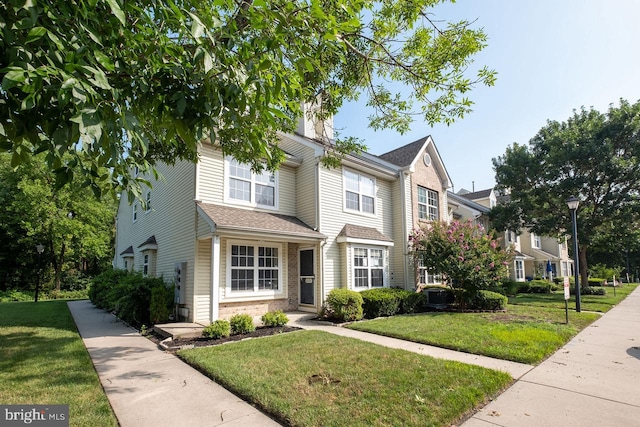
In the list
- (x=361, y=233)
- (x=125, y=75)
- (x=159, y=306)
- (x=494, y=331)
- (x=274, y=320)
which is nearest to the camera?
(x=125, y=75)

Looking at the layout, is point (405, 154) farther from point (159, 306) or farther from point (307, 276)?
point (159, 306)

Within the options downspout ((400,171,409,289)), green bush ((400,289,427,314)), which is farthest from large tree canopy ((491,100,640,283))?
green bush ((400,289,427,314))

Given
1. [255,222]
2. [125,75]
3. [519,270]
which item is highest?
[125,75]

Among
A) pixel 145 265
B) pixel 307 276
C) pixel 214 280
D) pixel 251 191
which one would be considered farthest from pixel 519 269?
pixel 145 265

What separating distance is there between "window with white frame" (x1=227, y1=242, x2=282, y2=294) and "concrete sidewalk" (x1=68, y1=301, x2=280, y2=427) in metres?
3.59

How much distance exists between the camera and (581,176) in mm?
21000

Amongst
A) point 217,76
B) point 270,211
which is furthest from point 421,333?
point 217,76

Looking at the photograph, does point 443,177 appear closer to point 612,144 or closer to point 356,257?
point 356,257

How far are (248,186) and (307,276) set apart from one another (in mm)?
4060

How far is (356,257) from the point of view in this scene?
13.9 metres

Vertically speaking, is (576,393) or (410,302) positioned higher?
(410,302)

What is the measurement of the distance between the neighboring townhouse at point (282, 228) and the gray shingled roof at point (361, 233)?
0.06m

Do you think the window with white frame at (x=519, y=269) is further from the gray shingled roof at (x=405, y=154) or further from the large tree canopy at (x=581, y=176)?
Result: the gray shingled roof at (x=405, y=154)

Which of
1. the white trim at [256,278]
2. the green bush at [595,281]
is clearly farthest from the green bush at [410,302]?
the green bush at [595,281]
